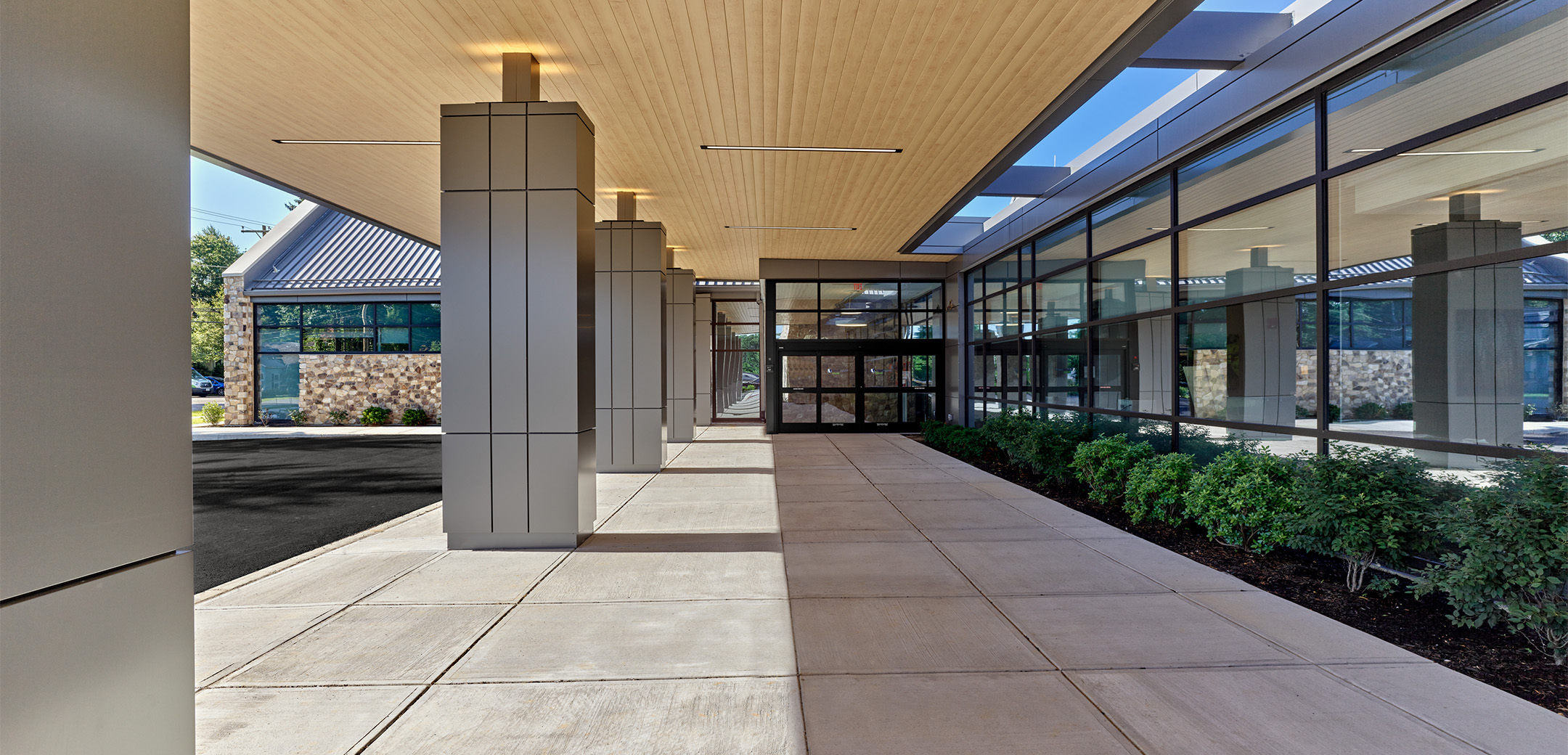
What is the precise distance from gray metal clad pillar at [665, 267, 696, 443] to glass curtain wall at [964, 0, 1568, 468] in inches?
442

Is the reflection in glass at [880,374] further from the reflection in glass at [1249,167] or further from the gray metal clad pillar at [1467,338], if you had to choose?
the gray metal clad pillar at [1467,338]

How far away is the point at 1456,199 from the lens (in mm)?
5703

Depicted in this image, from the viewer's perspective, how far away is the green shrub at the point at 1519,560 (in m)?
4.24

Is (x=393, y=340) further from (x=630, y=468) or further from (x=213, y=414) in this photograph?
(x=630, y=468)

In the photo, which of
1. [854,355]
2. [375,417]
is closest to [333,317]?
[375,417]

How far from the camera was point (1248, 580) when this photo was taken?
606cm

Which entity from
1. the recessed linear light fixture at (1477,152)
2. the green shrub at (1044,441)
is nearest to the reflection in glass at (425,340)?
the green shrub at (1044,441)

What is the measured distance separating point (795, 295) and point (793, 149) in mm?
11550

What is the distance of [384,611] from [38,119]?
4372 millimetres

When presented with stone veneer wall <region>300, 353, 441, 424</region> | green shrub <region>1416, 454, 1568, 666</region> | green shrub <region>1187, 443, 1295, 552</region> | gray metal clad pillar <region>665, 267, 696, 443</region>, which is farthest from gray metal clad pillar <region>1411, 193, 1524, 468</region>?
stone veneer wall <region>300, 353, 441, 424</region>

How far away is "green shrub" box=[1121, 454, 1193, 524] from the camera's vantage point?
7.92 metres

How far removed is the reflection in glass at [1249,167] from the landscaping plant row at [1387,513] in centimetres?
269

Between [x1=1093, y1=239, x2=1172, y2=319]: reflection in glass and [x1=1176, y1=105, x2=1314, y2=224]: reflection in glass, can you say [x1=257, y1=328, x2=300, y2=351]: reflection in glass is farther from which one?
[x1=1176, y1=105, x2=1314, y2=224]: reflection in glass

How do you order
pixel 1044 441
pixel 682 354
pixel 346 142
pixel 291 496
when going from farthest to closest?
1. pixel 682 354
2. pixel 1044 441
3. pixel 291 496
4. pixel 346 142
